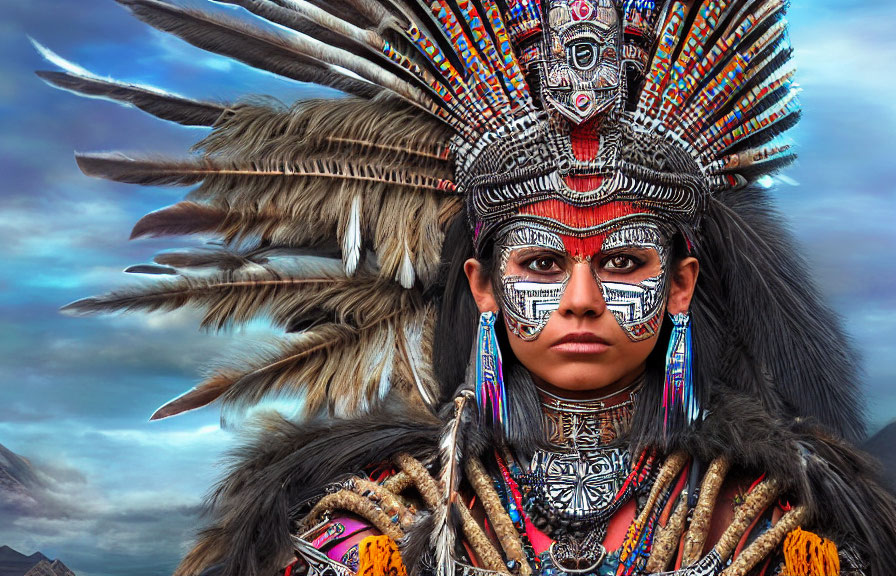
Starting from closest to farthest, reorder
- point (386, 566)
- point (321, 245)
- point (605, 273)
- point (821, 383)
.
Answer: point (386, 566)
point (605, 273)
point (821, 383)
point (321, 245)

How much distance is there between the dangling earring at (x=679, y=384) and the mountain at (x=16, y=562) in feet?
8.89

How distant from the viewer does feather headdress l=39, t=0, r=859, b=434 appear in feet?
14.6

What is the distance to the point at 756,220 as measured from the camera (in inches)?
186

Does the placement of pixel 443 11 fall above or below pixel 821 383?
above

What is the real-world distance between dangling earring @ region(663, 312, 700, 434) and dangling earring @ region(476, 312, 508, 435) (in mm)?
599

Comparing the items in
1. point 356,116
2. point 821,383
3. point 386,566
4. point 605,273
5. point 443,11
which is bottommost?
point 386,566

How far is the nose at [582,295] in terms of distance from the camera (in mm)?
4098

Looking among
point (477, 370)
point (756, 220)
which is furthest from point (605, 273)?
point (756, 220)

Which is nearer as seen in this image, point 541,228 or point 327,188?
point 541,228

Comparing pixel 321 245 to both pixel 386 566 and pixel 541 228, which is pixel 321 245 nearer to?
pixel 541 228

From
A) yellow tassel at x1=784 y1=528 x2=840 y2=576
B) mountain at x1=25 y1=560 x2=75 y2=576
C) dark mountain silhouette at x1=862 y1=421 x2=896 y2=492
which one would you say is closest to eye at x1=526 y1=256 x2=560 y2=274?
yellow tassel at x1=784 y1=528 x2=840 y2=576

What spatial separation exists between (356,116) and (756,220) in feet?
Result: 5.55

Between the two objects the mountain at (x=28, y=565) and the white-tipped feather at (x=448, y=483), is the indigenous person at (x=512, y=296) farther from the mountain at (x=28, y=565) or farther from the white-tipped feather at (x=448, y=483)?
the mountain at (x=28, y=565)

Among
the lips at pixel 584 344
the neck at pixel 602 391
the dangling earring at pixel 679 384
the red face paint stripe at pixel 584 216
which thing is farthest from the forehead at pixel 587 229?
the neck at pixel 602 391
